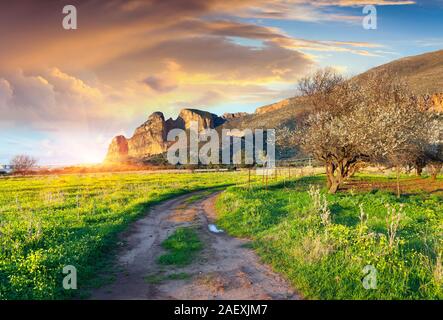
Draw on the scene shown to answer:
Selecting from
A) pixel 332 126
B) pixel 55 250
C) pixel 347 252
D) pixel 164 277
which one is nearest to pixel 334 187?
pixel 332 126

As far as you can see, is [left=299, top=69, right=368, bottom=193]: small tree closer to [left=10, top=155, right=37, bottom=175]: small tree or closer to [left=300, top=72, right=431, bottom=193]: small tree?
[left=300, top=72, right=431, bottom=193]: small tree

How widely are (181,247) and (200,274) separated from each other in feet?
12.0

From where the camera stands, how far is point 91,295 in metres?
10.9

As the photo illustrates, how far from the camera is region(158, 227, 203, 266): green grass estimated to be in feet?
46.6

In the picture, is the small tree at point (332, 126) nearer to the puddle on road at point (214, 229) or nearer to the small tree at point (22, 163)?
the puddle on road at point (214, 229)

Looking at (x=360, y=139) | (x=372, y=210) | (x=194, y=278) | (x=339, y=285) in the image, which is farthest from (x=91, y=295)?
(x=360, y=139)

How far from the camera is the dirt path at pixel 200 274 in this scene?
10.9 meters

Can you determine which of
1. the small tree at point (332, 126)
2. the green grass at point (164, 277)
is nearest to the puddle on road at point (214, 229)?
the green grass at point (164, 277)

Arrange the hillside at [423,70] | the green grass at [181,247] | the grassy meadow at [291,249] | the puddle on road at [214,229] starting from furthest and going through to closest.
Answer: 1. the hillside at [423,70]
2. the puddle on road at [214,229]
3. the green grass at [181,247]
4. the grassy meadow at [291,249]

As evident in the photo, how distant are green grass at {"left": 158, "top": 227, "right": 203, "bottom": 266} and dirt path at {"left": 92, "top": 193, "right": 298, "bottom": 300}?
0.32 meters

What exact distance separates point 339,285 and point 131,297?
6.02 metres

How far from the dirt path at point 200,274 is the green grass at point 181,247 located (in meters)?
0.32

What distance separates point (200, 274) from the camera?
12531 mm
